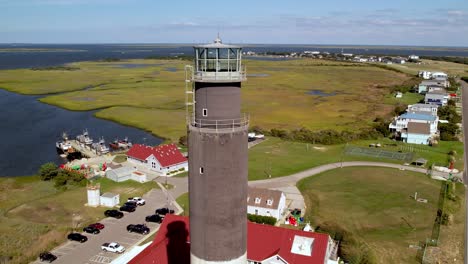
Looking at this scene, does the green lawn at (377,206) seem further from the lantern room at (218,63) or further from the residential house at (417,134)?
the lantern room at (218,63)

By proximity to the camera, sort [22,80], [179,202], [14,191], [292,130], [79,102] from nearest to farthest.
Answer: [179,202], [14,191], [292,130], [79,102], [22,80]

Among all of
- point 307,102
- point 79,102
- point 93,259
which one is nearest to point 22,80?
point 79,102

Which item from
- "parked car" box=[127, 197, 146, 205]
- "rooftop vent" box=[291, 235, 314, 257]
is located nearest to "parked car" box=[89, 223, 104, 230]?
→ "parked car" box=[127, 197, 146, 205]

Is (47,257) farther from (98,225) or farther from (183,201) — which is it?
(183,201)

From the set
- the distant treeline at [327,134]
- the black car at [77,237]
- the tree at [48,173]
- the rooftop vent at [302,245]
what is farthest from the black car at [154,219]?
the distant treeline at [327,134]

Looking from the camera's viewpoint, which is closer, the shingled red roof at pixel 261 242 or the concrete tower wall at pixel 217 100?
the concrete tower wall at pixel 217 100

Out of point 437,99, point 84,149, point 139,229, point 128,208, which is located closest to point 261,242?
point 139,229

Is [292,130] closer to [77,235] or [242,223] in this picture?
[77,235]
